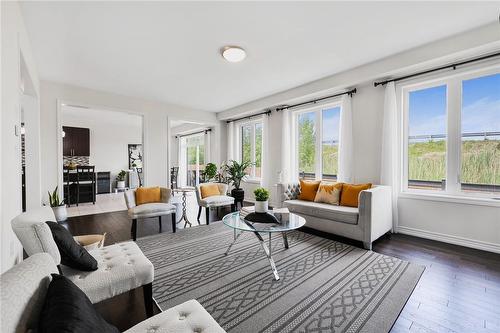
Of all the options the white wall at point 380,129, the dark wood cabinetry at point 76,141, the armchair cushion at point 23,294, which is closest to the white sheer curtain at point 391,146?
the white wall at point 380,129

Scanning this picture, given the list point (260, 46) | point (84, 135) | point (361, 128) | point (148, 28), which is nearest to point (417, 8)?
point (260, 46)

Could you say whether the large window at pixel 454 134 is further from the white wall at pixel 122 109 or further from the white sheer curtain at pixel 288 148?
the white wall at pixel 122 109

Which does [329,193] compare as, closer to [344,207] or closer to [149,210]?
[344,207]

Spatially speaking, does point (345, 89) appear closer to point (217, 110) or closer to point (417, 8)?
point (417, 8)

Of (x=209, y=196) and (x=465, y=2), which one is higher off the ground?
(x=465, y=2)

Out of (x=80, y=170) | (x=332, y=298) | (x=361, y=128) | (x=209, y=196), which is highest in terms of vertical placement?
(x=361, y=128)

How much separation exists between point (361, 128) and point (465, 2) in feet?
6.86

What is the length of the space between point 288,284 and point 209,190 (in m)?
2.91

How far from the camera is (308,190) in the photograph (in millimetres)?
4172

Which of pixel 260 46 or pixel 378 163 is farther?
pixel 378 163

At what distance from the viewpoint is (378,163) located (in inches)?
154

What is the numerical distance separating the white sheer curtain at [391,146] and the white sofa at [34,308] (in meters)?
3.55

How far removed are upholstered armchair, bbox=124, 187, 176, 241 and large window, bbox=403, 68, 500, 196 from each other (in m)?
3.93

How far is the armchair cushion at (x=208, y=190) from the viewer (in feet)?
15.3
